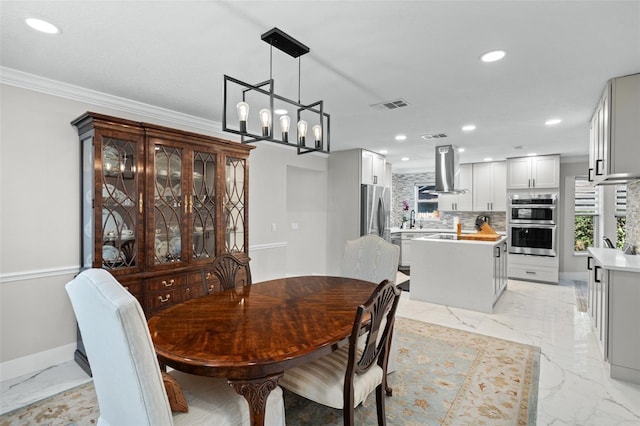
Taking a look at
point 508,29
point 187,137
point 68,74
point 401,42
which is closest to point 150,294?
point 187,137

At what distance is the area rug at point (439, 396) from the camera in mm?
2053

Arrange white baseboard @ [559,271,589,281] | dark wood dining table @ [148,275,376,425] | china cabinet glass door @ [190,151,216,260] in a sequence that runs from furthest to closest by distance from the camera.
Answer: white baseboard @ [559,271,589,281]
china cabinet glass door @ [190,151,216,260]
dark wood dining table @ [148,275,376,425]

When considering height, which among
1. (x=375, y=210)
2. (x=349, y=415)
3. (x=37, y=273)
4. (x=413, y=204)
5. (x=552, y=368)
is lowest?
(x=552, y=368)

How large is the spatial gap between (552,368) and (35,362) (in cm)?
431

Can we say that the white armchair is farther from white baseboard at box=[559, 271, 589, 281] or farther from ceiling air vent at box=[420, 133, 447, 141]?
white baseboard at box=[559, 271, 589, 281]

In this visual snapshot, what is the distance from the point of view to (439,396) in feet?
7.54

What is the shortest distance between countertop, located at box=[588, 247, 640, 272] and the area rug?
1008mm

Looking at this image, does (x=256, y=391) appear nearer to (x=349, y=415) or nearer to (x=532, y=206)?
(x=349, y=415)

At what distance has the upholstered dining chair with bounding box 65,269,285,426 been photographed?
3.47 ft

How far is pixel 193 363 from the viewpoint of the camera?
50.9 inches

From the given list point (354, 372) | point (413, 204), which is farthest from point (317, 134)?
point (413, 204)

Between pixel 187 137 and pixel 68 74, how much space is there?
1.00 metres

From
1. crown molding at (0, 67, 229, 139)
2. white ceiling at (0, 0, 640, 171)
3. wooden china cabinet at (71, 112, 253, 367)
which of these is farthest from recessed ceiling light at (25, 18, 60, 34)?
crown molding at (0, 67, 229, 139)

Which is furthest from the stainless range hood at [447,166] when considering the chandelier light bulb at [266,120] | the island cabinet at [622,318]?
the chandelier light bulb at [266,120]
